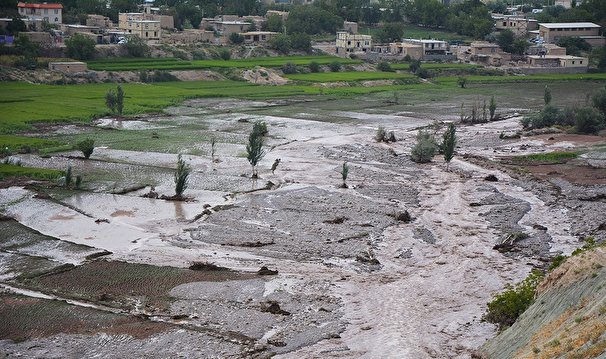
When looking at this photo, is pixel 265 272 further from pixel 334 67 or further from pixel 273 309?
pixel 334 67

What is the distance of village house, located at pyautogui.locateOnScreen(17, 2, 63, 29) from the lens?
103 meters

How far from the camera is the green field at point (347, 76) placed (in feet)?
319

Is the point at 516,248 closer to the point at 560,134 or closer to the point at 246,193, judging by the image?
the point at 246,193

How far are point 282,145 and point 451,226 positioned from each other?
22245mm

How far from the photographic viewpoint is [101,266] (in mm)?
32500

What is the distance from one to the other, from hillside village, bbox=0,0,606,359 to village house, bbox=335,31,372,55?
12.5 meters

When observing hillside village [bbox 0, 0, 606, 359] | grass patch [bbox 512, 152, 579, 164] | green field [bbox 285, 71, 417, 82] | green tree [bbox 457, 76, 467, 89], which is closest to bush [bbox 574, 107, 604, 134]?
hillside village [bbox 0, 0, 606, 359]

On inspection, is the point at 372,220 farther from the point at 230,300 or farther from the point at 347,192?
the point at 230,300

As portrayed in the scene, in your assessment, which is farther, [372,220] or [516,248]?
[372,220]

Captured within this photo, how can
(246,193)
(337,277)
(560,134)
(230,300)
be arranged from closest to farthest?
(230,300) → (337,277) → (246,193) → (560,134)

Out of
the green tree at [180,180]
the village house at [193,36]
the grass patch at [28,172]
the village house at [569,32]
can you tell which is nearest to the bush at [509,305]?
the green tree at [180,180]

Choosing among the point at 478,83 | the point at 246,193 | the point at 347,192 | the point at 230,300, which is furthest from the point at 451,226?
the point at 478,83

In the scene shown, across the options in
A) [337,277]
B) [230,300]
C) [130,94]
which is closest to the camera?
[230,300]

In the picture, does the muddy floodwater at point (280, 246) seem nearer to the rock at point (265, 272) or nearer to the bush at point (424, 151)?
the rock at point (265, 272)
